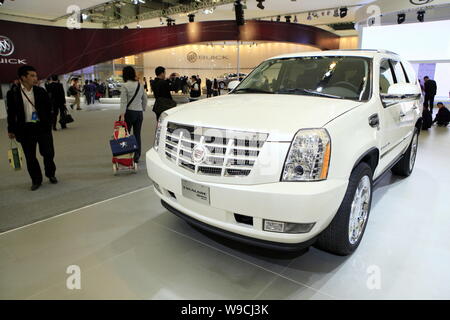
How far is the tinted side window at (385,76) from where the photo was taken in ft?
9.45

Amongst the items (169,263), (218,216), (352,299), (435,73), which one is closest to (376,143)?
(352,299)

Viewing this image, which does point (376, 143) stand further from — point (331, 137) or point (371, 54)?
point (371, 54)

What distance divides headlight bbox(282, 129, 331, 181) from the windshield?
0.88m

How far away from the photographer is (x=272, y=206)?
5.96 ft

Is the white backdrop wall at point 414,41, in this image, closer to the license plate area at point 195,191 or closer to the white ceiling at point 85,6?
the white ceiling at point 85,6

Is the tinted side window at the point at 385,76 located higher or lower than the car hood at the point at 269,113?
higher

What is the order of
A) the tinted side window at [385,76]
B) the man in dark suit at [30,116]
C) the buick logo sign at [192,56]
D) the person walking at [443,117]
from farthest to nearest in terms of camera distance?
the buick logo sign at [192,56] < the person walking at [443,117] < the man in dark suit at [30,116] < the tinted side window at [385,76]

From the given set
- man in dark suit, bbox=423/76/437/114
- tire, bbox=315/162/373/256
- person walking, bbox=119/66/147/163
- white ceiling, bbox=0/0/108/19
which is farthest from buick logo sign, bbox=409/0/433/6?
white ceiling, bbox=0/0/108/19

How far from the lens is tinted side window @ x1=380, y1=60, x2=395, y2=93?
288 cm

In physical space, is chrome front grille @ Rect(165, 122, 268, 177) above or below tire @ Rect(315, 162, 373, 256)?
above

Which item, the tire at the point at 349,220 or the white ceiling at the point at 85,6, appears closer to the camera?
the tire at the point at 349,220

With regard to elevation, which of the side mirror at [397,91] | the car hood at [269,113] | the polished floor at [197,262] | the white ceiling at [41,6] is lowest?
the polished floor at [197,262]

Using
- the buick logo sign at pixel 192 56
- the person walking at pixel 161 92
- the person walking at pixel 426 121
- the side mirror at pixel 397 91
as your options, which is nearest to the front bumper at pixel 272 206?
the side mirror at pixel 397 91

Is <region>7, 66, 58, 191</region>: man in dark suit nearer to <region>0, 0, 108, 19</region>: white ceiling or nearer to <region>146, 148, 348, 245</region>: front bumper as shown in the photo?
<region>146, 148, 348, 245</region>: front bumper
